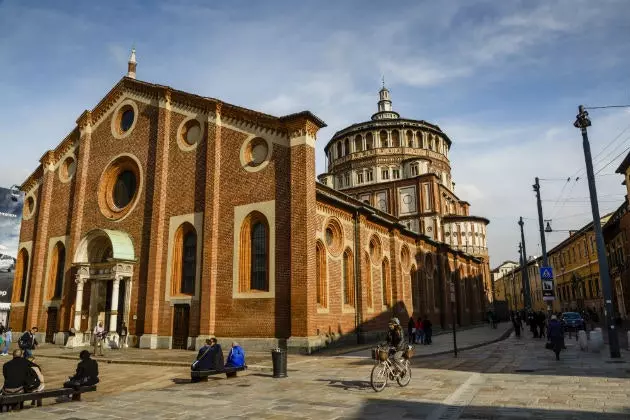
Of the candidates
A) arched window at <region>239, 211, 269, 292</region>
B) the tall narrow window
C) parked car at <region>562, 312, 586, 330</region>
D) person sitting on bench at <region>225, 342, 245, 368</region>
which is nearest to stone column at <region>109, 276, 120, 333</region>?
the tall narrow window

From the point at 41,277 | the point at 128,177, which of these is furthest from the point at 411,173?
the point at 41,277

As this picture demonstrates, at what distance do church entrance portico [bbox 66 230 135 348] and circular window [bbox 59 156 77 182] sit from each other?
6.34 metres

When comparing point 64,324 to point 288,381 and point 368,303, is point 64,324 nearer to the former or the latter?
point 368,303

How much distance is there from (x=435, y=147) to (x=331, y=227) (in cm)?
3658

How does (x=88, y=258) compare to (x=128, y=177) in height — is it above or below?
below

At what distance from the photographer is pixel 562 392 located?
9367mm

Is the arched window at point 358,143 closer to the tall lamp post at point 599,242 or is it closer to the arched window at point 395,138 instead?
the arched window at point 395,138

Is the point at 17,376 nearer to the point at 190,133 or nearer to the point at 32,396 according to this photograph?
the point at 32,396

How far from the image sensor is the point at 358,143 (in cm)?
5522

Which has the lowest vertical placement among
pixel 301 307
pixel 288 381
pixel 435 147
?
pixel 288 381

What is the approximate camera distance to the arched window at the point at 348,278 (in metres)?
23.2

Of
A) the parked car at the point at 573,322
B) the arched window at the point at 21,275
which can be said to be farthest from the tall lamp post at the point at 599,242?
the arched window at the point at 21,275

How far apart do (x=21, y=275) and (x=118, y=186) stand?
32.5 feet

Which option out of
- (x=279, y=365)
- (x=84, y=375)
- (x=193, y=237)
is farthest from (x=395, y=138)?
(x=84, y=375)
